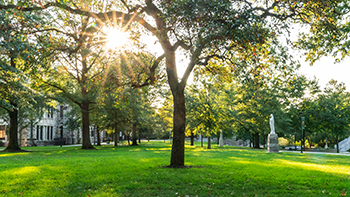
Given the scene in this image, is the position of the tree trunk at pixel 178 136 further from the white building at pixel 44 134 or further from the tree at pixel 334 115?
the white building at pixel 44 134

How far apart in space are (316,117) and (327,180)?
31.3m

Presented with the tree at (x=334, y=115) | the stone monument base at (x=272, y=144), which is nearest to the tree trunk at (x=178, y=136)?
the stone monument base at (x=272, y=144)

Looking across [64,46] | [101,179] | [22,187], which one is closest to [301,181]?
[101,179]

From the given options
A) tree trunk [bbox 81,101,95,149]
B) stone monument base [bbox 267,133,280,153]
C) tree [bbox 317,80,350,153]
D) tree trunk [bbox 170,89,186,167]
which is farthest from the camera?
tree [bbox 317,80,350,153]

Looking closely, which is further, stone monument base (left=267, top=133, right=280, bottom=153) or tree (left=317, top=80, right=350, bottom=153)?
tree (left=317, top=80, right=350, bottom=153)

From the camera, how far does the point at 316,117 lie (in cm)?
3700

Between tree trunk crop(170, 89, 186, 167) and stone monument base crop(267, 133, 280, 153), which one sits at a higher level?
tree trunk crop(170, 89, 186, 167)

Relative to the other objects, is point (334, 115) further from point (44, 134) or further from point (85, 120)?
point (44, 134)

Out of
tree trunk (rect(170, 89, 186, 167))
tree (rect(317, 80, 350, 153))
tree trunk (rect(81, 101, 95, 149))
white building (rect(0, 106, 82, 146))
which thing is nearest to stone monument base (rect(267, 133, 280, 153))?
tree (rect(317, 80, 350, 153))

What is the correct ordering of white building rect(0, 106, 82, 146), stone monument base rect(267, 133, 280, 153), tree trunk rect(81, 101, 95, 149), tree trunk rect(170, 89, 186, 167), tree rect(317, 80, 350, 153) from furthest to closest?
white building rect(0, 106, 82, 146)
tree rect(317, 80, 350, 153)
tree trunk rect(81, 101, 95, 149)
stone monument base rect(267, 133, 280, 153)
tree trunk rect(170, 89, 186, 167)

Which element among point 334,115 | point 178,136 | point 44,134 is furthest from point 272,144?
point 44,134

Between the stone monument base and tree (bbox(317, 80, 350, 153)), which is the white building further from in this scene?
tree (bbox(317, 80, 350, 153))

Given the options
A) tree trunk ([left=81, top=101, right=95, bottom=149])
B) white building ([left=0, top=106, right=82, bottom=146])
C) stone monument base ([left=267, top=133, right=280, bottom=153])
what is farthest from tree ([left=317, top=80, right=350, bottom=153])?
white building ([left=0, top=106, right=82, bottom=146])

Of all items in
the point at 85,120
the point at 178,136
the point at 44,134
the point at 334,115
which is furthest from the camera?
the point at 44,134
